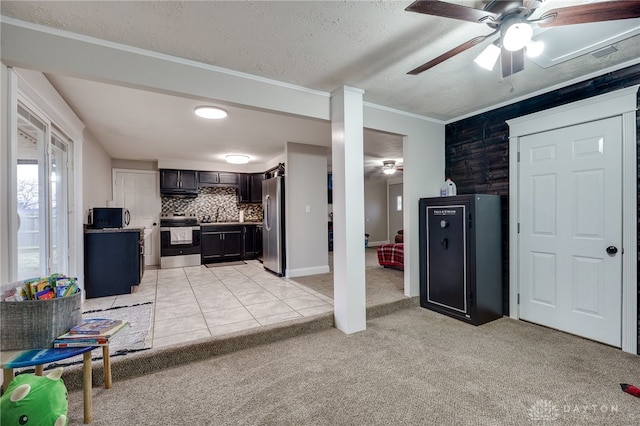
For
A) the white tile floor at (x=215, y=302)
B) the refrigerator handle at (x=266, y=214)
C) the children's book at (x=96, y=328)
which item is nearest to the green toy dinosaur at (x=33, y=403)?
the children's book at (x=96, y=328)

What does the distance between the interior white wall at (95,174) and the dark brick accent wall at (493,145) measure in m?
5.08

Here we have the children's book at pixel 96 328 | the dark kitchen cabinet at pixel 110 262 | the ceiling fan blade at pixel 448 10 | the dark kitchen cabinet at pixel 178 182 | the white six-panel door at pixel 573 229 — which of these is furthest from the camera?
the dark kitchen cabinet at pixel 178 182

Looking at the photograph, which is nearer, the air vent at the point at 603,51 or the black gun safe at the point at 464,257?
the air vent at the point at 603,51

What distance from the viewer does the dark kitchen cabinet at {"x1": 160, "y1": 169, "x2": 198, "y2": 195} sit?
6270 millimetres

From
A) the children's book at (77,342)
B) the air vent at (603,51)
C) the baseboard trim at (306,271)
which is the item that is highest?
the air vent at (603,51)

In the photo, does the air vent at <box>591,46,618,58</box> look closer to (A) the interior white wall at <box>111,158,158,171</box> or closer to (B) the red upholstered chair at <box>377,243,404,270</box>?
(B) the red upholstered chair at <box>377,243,404,270</box>

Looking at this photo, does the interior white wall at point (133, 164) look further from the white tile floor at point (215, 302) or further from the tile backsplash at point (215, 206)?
the white tile floor at point (215, 302)

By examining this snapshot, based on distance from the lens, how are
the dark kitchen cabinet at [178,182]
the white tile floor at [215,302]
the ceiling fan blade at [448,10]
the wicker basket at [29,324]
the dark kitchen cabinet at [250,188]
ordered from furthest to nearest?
the dark kitchen cabinet at [250,188], the dark kitchen cabinet at [178,182], the white tile floor at [215,302], the wicker basket at [29,324], the ceiling fan blade at [448,10]

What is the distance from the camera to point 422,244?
3.68 meters

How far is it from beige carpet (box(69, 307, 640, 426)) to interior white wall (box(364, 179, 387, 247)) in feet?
22.4

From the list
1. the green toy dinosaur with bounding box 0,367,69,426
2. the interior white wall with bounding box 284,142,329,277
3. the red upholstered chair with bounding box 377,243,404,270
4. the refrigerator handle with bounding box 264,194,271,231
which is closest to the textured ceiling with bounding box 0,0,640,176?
the green toy dinosaur with bounding box 0,367,69,426

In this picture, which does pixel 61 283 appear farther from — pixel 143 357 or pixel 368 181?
pixel 368 181

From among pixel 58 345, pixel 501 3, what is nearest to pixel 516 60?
pixel 501 3

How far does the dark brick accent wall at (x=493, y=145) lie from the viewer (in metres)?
2.82
